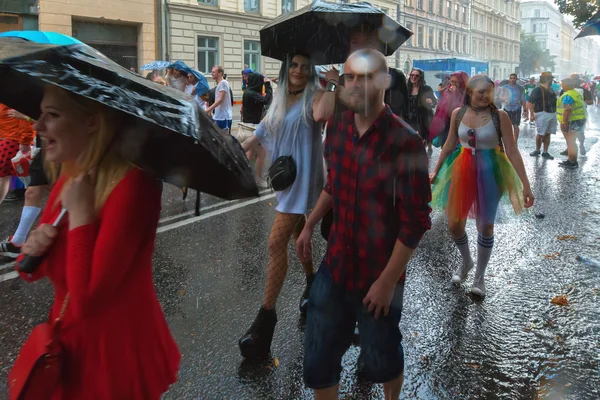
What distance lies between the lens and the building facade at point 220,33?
2478cm

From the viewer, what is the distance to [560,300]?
4301 millimetres

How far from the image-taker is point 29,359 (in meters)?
1.45

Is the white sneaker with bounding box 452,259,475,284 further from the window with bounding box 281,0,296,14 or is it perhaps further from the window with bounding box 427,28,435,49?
the window with bounding box 427,28,435,49

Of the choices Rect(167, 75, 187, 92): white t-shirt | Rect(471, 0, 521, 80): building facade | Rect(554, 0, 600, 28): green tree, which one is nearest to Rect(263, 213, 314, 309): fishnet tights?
Rect(167, 75, 187, 92): white t-shirt

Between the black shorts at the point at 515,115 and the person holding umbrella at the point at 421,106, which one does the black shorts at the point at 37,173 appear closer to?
the person holding umbrella at the point at 421,106

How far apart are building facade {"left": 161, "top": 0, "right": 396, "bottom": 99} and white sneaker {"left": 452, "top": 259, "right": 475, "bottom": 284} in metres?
22.2

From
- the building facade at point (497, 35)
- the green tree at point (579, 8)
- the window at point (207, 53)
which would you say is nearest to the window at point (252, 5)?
the window at point (207, 53)

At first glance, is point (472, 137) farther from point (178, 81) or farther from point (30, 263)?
point (178, 81)

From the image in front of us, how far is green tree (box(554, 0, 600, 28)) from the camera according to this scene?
16.1 meters

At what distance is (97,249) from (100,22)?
23185mm

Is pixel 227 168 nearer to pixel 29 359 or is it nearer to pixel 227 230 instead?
pixel 29 359

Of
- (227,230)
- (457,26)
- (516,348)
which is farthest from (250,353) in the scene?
(457,26)

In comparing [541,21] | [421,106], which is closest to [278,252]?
[421,106]

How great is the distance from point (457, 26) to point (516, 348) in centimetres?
6125
